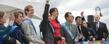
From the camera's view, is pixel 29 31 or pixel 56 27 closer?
pixel 29 31

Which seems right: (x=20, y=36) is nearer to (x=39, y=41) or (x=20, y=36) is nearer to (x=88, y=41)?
(x=39, y=41)

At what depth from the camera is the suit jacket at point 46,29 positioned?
8.55m

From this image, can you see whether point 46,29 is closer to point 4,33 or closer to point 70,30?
point 70,30

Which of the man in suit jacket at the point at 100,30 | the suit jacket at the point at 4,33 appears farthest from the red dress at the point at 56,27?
the man in suit jacket at the point at 100,30

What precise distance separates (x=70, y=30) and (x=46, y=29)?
119 centimetres

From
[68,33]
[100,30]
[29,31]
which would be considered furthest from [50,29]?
[100,30]

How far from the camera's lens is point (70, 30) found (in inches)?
380

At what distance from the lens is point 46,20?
855cm

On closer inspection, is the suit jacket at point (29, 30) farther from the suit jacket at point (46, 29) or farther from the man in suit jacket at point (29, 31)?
the suit jacket at point (46, 29)

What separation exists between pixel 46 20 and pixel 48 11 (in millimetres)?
257

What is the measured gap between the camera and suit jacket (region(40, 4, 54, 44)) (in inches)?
337

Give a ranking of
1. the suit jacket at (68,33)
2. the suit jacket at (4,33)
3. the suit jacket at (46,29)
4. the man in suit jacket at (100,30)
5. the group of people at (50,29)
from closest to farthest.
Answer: the suit jacket at (4,33)
the group of people at (50,29)
the suit jacket at (46,29)
the suit jacket at (68,33)
the man in suit jacket at (100,30)

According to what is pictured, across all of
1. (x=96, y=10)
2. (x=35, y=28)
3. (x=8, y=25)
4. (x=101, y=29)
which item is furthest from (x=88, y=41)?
(x=8, y=25)

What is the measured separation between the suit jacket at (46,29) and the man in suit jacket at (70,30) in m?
0.72
